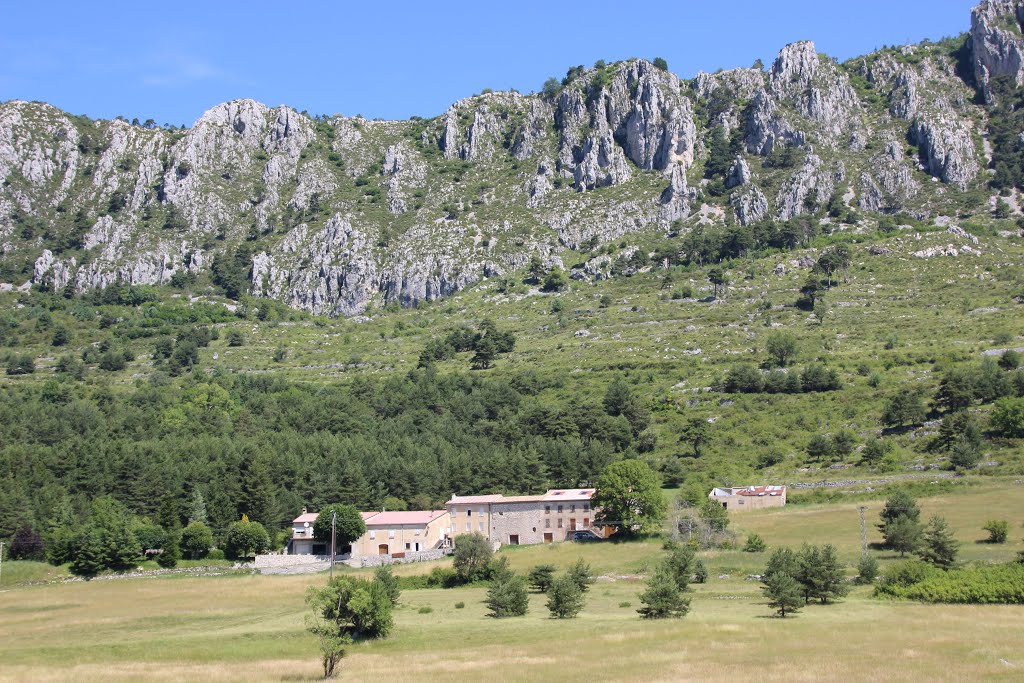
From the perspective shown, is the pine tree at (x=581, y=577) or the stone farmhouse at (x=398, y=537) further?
the stone farmhouse at (x=398, y=537)

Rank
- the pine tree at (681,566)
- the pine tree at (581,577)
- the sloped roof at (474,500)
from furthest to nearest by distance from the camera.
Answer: the sloped roof at (474,500) → the pine tree at (581,577) → the pine tree at (681,566)

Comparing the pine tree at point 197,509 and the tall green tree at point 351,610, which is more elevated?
the pine tree at point 197,509

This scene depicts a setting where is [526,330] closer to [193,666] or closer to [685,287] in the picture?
[685,287]

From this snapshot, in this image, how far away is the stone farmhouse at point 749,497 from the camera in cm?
9544

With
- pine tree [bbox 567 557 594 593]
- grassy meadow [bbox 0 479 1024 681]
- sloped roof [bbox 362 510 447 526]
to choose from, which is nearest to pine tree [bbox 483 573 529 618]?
grassy meadow [bbox 0 479 1024 681]

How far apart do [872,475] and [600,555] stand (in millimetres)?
33037

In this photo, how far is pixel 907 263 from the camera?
186 m

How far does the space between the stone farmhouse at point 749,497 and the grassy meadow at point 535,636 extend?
56.6ft

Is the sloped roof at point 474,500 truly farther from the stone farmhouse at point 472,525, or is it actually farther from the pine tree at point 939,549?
the pine tree at point 939,549

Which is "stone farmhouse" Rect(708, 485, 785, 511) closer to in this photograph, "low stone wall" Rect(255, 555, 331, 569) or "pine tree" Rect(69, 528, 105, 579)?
"low stone wall" Rect(255, 555, 331, 569)

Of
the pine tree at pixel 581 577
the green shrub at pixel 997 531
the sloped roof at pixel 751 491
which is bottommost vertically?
the pine tree at pixel 581 577

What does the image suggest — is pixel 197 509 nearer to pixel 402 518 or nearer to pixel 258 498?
pixel 258 498

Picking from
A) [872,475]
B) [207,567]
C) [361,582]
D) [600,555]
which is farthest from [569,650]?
[872,475]

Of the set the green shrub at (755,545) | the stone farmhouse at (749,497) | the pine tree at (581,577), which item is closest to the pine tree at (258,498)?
the pine tree at (581,577)
